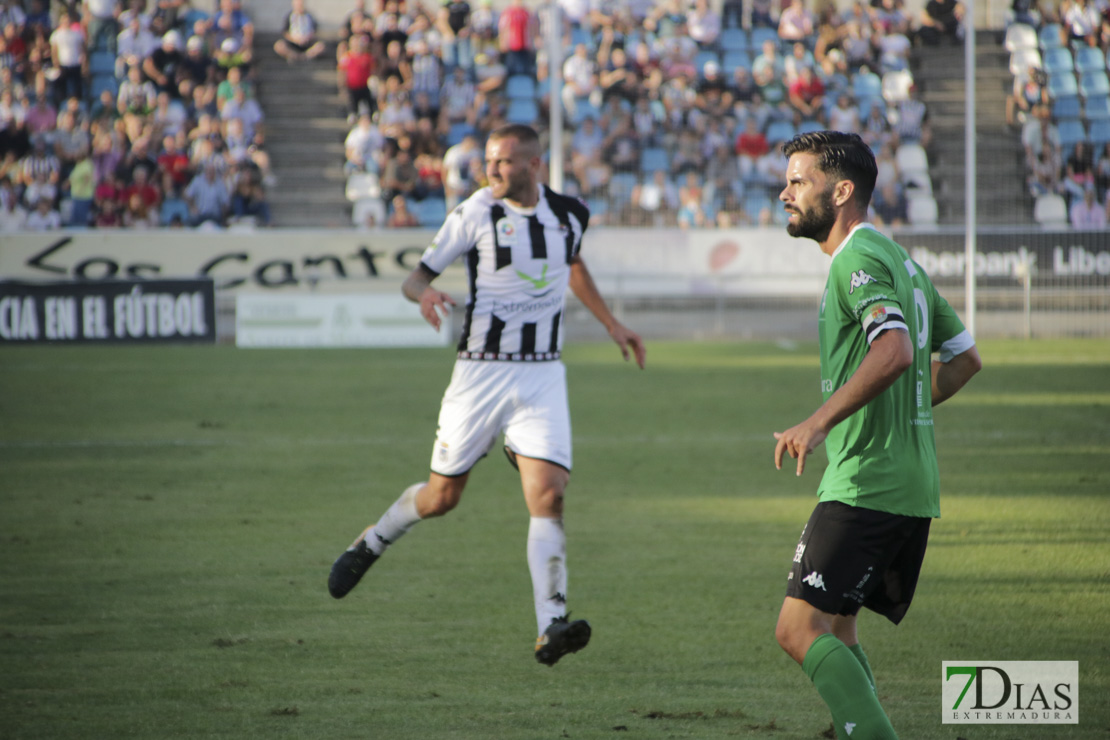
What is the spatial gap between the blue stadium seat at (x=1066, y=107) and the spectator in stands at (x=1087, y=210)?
1.69 metres

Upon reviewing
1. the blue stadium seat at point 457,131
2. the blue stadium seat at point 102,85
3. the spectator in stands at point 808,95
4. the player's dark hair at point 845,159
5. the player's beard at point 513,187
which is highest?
the blue stadium seat at point 102,85

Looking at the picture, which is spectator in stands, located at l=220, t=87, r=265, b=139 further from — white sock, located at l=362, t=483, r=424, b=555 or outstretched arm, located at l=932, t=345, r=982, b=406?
outstretched arm, located at l=932, t=345, r=982, b=406

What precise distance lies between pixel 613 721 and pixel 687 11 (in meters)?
22.2

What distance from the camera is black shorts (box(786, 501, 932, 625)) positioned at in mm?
3385

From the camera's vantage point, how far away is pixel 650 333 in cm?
1930

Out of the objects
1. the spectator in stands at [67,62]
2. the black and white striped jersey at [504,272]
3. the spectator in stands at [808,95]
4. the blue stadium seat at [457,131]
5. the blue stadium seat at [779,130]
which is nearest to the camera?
the black and white striped jersey at [504,272]

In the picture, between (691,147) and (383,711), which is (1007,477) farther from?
(691,147)

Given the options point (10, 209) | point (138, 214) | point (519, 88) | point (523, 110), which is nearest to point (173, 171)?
point (138, 214)

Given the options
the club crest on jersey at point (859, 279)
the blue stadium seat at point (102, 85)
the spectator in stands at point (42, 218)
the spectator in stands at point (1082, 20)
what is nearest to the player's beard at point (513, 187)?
the club crest on jersey at point (859, 279)

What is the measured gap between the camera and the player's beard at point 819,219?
11.6ft

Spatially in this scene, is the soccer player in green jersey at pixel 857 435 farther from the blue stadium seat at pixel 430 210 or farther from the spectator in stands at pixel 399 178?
the spectator in stands at pixel 399 178

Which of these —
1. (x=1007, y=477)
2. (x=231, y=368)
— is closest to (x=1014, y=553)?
(x=1007, y=477)

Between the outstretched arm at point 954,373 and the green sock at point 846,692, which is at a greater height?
the outstretched arm at point 954,373

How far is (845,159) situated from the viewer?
11.5ft
